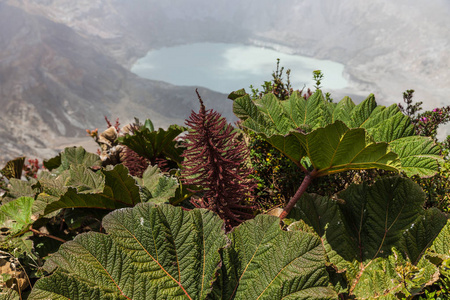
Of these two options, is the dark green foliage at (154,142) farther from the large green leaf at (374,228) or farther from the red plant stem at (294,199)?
the large green leaf at (374,228)

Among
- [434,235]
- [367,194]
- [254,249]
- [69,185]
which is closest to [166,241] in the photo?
[254,249]

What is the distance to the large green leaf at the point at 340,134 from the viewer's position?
2.82ft

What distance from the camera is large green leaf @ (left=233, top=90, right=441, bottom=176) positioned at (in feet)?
2.82

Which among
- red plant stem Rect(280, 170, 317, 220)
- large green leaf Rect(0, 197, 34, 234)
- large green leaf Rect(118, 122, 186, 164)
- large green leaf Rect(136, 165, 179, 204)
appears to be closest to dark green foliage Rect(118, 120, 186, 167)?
large green leaf Rect(118, 122, 186, 164)

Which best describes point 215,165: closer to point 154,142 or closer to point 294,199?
point 294,199

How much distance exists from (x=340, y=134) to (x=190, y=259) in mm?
538

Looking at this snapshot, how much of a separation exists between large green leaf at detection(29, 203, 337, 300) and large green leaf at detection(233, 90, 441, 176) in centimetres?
29

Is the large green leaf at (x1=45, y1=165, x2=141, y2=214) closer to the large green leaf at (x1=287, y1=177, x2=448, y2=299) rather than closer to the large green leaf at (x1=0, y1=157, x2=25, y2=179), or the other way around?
the large green leaf at (x1=287, y1=177, x2=448, y2=299)

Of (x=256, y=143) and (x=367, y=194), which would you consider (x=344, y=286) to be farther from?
(x=256, y=143)

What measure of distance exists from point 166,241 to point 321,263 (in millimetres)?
387

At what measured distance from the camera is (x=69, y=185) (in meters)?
1.04

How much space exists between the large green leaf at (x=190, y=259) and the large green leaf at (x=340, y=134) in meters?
0.29

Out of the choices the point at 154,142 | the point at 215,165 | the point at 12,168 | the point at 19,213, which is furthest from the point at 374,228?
the point at 12,168

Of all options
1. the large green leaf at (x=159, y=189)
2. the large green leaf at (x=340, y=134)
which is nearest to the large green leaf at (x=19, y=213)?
the large green leaf at (x=159, y=189)
